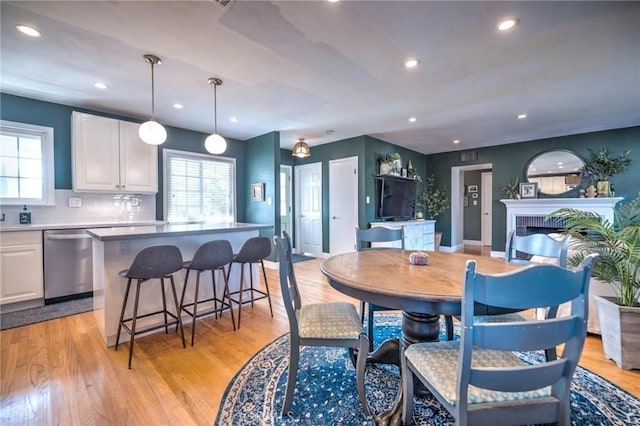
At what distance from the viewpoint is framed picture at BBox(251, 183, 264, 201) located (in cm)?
518

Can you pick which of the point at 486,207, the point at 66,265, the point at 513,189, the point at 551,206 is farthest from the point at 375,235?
the point at 486,207

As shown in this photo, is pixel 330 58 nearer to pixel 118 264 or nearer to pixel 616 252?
pixel 118 264

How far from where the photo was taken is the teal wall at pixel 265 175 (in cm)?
499

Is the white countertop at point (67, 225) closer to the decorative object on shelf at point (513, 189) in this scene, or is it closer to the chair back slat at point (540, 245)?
the chair back slat at point (540, 245)

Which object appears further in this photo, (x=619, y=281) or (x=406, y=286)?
(x=619, y=281)

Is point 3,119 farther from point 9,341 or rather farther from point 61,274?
point 9,341

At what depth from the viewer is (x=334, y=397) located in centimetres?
164

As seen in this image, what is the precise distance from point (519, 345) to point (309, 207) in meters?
5.68

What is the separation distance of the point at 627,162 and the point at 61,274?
889 centimetres

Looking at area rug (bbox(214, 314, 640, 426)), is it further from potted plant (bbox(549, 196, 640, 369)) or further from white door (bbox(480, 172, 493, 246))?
A: white door (bbox(480, 172, 493, 246))

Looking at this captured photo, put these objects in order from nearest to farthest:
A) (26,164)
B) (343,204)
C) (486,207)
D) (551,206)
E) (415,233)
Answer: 1. (26,164)
2. (551,206)
3. (415,233)
4. (343,204)
5. (486,207)

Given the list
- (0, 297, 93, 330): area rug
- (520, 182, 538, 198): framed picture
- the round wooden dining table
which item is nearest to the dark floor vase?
the round wooden dining table

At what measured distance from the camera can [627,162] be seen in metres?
4.91

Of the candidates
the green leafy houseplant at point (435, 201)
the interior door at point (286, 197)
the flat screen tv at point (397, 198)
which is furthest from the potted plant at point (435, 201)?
the interior door at point (286, 197)
